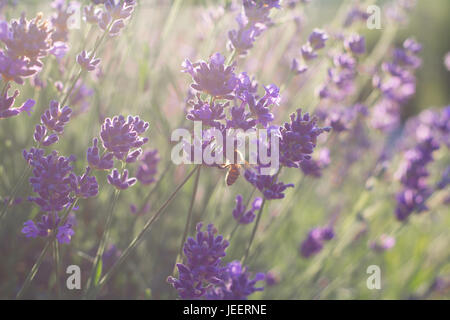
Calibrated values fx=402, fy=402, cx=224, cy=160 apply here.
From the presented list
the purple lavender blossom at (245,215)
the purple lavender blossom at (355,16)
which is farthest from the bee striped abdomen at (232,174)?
the purple lavender blossom at (355,16)

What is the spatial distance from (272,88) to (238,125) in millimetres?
146

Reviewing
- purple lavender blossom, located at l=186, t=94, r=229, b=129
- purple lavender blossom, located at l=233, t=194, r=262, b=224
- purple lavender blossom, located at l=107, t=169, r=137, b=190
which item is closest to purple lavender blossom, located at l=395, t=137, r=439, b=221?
purple lavender blossom, located at l=233, t=194, r=262, b=224

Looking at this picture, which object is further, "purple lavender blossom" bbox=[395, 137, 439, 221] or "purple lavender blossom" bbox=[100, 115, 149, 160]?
"purple lavender blossom" bbox=[395, 137, 439, 221]

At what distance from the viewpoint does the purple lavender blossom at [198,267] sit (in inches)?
42.5

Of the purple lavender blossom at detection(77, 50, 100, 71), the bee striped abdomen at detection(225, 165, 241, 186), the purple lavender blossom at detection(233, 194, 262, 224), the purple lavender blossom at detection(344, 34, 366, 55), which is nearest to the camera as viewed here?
the purple lavender blossom at detection(77, 50, 100, 71)

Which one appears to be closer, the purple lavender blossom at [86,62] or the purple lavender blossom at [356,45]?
the purple lavender blossom at [86,62]

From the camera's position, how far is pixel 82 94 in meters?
1.74

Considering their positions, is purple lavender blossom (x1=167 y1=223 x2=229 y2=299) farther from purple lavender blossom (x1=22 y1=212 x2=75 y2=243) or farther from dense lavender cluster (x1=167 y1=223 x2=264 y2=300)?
purple lavender blossom (x1=22 y1=212 x2=75 y2=243)

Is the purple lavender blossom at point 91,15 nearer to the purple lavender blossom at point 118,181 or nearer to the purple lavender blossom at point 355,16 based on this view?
the purple lavender blossom at point 118,181

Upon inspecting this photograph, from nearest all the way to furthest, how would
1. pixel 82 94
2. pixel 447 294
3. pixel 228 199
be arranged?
pixel 82 94
pixel 228 199
pixel 447 294

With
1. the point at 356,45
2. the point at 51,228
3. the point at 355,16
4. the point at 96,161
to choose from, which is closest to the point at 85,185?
the point at 96,161

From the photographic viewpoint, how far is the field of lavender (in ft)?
3.56
